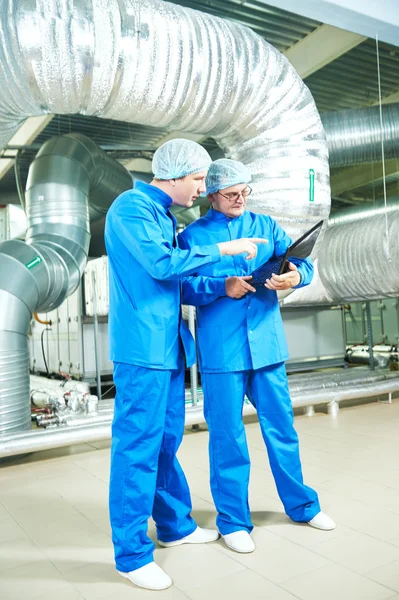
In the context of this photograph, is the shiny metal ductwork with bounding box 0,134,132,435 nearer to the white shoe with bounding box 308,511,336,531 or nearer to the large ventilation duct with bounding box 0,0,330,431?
the large ventilation duct with bounding box 0,0,330,431

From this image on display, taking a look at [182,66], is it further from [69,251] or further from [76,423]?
[76,423]

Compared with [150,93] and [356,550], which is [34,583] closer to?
[356,550]

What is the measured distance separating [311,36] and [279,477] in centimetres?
354

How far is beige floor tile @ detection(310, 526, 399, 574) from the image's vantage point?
5.62 feet

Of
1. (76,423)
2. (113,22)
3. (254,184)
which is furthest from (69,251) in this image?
(113,22)

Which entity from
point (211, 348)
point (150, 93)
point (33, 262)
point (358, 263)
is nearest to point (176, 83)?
point (150, 93)

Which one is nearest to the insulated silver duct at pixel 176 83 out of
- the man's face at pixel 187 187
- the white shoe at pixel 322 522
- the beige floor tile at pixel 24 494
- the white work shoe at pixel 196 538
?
the man's face at pixel 187 187

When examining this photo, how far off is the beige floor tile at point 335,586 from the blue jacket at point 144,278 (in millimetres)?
749

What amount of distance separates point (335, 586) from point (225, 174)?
4.52 ft

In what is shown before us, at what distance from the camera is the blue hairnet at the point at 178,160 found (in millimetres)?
1783

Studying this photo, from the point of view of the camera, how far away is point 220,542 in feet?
6.40

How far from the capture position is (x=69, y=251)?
392 cm

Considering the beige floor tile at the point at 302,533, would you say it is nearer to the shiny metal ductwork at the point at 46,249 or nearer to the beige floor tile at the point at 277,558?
the beige floor tile at the point at 277,558

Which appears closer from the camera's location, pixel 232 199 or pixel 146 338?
pixel 146 338
